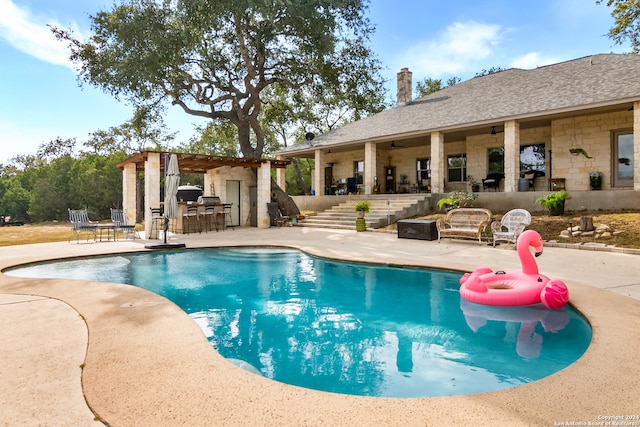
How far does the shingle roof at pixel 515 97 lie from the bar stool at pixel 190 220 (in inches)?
313

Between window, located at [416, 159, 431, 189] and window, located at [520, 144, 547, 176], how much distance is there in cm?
454

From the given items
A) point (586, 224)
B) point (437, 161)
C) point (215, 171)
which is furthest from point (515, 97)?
point (215, 171)

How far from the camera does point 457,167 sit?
60.3 feet

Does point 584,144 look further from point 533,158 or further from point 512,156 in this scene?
point 512,156

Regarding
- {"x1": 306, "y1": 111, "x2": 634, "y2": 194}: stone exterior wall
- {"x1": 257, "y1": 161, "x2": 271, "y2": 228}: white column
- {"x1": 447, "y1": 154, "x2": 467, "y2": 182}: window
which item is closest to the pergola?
{"x1": 257, "y1": 161, "x2": 271, "y2": 228}: white column

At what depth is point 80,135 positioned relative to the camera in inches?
1298

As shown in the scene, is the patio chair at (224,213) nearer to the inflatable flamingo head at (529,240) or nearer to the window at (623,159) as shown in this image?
the inflatable flamingo head at (529,240)

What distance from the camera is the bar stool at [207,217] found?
47.4 feet

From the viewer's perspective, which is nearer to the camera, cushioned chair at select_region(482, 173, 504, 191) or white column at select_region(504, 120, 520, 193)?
white column at select_region(504, 120, 520, 193)

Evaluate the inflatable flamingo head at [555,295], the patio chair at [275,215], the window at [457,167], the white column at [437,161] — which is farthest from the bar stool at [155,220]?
the window at [457,167]

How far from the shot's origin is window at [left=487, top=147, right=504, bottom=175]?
16.6 meters

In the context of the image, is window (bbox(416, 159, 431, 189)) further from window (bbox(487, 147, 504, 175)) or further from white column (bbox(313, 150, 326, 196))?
white column (bbox(313, 150, 326, 196))

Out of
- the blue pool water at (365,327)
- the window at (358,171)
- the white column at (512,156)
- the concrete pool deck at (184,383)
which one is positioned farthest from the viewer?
the window at (358,171)

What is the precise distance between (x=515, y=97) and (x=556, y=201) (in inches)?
233
